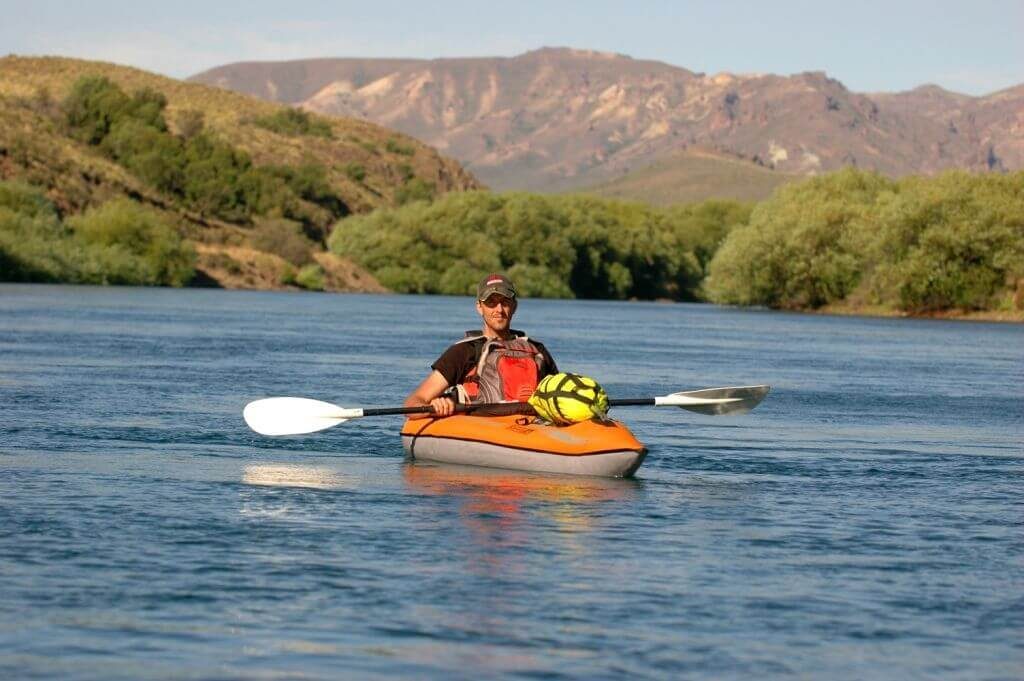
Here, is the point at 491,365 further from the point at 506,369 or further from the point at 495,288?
the point at 495,288

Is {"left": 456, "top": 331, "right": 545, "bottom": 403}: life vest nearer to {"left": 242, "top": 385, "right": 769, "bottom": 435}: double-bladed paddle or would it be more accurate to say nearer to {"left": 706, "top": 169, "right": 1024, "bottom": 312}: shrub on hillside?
{"left": 242, "top": 385, "right": 769, "bottom": 435}: double-bladed paddle

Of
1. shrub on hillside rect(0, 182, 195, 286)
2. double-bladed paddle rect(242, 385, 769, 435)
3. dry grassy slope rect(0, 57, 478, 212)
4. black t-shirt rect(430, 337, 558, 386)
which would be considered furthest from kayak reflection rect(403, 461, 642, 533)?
dry grassy slope rect(0, 57, 478, 212)

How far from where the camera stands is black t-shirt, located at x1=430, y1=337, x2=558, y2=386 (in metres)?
15.8

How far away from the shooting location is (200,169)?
372ft

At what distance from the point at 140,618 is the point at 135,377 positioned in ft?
55.5

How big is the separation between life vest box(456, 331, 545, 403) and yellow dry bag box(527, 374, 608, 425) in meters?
0.70

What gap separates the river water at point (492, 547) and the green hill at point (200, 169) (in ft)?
205

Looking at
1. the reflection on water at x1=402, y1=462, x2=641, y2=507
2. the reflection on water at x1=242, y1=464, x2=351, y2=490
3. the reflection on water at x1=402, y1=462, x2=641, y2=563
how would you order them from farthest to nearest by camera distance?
the reflection on water at x1=242, y1=464, x2=351, y2=490 < the reflection on water at x1=402, y1=462, x2=641, y2=507 < the reflection on water at x1=402, y1=462, x2=641, y2=563

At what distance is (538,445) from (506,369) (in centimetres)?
102

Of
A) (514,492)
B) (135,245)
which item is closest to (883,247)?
(135,245)

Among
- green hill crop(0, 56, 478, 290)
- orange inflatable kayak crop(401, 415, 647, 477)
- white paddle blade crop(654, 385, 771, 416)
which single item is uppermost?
green hill crop(0, 56, 478, 290)

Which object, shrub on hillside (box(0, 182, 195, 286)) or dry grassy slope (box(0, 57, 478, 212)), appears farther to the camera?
dry grassy slope (box(0, 57, 478, 212))

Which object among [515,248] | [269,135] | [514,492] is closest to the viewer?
[514,492]

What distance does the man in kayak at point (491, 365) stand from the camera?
51.4 ft
